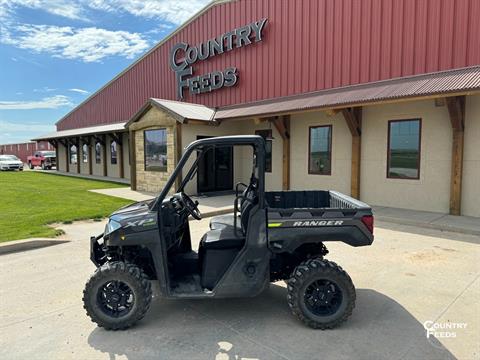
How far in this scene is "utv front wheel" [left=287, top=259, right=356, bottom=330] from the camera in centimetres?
318

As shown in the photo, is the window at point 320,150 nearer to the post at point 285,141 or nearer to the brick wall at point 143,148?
the post at point 285,141

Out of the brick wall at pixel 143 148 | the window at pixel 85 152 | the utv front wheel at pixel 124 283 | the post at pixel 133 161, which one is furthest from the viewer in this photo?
the window at pixel 85 152

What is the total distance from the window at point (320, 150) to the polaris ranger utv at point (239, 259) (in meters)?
8.12

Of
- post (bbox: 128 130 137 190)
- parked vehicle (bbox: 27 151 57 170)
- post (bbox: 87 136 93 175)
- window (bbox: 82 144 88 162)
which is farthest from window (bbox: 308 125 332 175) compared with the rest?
parked vehicle (bbox: 27 151 57 170)

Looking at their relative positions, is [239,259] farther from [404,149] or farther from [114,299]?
[404,149]

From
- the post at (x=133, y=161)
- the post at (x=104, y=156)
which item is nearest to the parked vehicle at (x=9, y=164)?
the post at (x=104, y=156)

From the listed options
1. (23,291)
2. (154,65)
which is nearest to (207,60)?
(154,65)

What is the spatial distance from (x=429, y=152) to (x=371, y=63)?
3267 millimetres

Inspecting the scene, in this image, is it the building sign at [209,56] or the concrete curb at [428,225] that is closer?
the concrete curb at [428,225]

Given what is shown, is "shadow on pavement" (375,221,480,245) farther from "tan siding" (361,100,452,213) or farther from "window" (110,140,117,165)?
"window" (110,140,117,165)

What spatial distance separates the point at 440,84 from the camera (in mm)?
7797

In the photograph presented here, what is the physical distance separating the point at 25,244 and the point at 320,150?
29.4ft

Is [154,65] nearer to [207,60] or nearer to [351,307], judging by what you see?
[207,60]

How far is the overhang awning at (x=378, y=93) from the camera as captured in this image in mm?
7414
